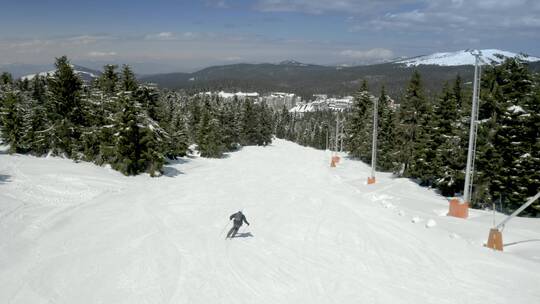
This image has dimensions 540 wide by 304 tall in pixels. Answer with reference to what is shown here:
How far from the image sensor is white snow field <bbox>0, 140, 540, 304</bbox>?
10.3 m

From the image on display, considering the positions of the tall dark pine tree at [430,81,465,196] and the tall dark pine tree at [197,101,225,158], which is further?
the tall dark pine tree at [197,101,225,158]

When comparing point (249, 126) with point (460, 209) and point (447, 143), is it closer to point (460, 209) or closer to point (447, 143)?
point (447, 143)

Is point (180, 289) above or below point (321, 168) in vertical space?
above

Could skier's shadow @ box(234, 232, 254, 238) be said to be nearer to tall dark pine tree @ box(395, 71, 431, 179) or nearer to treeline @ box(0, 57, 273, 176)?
treeline @ box(0, 57, 273, 176)

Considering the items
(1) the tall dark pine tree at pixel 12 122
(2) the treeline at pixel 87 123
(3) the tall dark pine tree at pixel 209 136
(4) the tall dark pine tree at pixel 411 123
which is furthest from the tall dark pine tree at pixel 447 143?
(1) the tall dark pine tree at pixel 12 122

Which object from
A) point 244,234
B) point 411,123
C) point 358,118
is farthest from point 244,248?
point 358,118

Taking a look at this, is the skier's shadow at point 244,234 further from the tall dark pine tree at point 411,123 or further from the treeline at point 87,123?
the tall dark pine tree at point 411,123

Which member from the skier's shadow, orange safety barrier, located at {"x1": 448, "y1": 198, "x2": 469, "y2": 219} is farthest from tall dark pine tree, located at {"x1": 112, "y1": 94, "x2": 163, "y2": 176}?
orange safety barrier, located at {"x1": 448, "y1": 198, "x2": 469, "y2": 219}

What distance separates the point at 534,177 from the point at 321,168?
876 inches

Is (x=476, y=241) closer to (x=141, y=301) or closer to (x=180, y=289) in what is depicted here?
(x=180, y=289)

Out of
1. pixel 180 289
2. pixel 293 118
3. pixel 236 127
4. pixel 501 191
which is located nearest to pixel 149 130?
pixel 180 289

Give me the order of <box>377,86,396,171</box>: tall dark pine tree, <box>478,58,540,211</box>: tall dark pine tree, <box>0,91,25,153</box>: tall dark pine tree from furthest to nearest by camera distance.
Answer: <box>377,86,396,171</box>: tall dark pine tree → <box>0,91,25,153</box>: tall dark pine tree → <box>478,58,540,211</box>: tall dark pine tree

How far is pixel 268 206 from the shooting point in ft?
73.0

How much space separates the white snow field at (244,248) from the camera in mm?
10328
